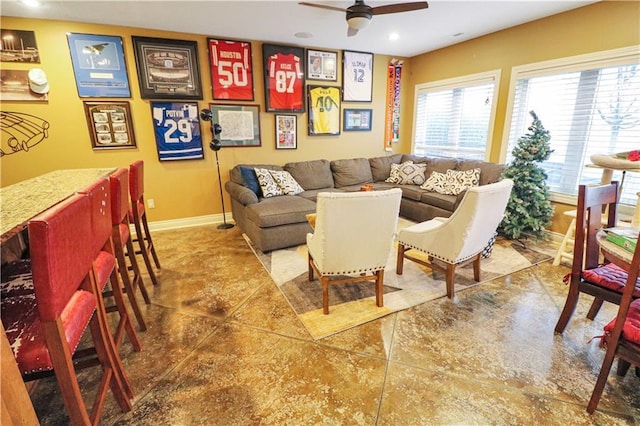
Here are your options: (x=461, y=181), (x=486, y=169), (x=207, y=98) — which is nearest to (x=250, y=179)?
(x=207, y=98)

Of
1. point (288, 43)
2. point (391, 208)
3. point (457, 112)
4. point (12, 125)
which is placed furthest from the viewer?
point (457, 112)

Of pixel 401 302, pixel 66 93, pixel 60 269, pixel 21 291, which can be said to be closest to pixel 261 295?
pixel 401 302

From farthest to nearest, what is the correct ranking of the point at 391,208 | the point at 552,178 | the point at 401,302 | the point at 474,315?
the point at 552,178, the point at 401,302, the point at 474,315, the point at 391,208

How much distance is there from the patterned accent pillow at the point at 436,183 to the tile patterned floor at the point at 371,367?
72.3 inches

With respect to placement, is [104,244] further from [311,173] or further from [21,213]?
[311,173]

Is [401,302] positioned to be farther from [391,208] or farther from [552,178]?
[552,178]

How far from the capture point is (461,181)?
3.99 m

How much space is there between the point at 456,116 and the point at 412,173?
3.84 ft

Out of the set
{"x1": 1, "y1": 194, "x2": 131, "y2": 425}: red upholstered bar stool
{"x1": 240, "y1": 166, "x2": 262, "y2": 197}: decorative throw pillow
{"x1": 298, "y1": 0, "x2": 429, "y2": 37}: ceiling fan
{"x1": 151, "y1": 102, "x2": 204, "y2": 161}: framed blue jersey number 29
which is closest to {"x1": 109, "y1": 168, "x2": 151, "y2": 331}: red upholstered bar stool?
{"x1": 1, "y1": 194, "x2": 131, "y2": 425}: red upholstered bar stool

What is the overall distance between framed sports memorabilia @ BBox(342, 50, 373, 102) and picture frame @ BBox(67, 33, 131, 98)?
10.2 ft

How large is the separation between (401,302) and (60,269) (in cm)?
216

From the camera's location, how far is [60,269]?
0.96 metres

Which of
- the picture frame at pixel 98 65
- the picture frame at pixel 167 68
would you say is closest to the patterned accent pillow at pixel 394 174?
the picture frame at pixel 167 68

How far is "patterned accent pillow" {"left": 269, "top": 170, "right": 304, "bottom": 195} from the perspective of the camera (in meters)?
4.05
